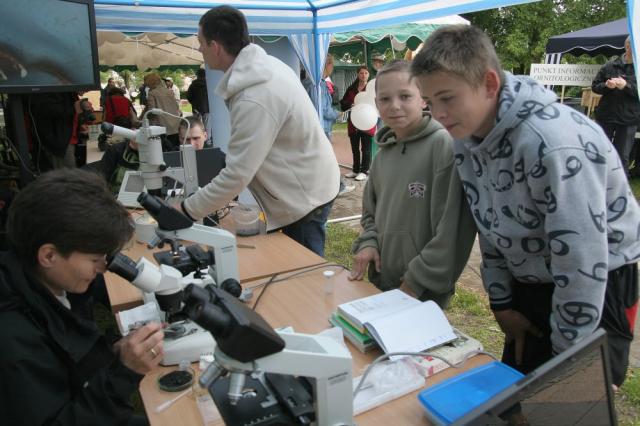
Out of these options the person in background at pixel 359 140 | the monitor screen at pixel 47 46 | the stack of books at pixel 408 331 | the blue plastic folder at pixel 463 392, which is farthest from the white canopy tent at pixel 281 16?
the blue plastic folder at pixel 463 392

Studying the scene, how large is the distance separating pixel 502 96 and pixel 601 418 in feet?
2.45

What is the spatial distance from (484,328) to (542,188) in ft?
7.04

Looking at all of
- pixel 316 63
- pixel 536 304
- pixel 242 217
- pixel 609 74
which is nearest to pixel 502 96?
pixel 536 304

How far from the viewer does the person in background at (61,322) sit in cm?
104

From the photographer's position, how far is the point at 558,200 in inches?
40.2

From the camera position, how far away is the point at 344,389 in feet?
2.75

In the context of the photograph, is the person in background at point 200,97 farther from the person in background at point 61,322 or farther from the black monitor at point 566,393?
the black monitor at point 566,393

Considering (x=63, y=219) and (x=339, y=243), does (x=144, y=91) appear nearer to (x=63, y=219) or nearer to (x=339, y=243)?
(x=339, y=243)

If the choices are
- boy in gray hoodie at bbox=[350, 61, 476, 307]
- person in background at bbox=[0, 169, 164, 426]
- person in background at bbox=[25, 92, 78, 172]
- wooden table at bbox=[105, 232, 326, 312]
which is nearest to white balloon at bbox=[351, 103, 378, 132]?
person in background at bbox=[25, 92, 78, 172]

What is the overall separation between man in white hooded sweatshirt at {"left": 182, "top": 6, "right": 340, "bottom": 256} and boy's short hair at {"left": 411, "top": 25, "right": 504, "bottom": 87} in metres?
1.10

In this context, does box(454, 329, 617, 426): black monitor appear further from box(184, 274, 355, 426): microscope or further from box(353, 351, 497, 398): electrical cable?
box(353, 351, 497, 398): electrical cable

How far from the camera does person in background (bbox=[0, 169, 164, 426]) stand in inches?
40.9

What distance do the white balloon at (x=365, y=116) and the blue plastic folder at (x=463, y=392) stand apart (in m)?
5.71

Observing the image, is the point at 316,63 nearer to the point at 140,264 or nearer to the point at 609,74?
the point at 609,74
